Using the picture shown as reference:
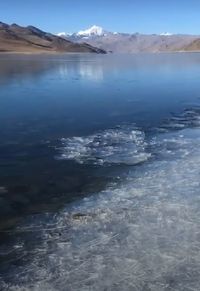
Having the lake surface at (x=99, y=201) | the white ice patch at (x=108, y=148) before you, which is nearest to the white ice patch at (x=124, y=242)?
the lake surface at (x=99, y=201)

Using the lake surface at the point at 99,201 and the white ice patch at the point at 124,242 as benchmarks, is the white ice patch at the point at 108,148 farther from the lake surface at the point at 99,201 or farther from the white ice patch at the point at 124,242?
the white ice patch at the point at 124,242

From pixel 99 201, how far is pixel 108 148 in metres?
5.57

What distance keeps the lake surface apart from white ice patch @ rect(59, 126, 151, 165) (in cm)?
4

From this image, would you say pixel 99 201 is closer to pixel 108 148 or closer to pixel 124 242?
pixel 124 242

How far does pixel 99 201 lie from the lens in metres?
12.0

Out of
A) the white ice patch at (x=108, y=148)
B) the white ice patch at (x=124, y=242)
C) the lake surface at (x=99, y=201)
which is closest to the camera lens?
the white ice patch at (x=124, y=242)

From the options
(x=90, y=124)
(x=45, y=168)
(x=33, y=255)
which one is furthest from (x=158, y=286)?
(x=90, y=124)

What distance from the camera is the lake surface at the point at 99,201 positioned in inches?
335

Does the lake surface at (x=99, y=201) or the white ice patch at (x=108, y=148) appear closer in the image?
the lake surface at (x=99, y=201)

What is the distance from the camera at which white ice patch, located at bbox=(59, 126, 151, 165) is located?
622 inches

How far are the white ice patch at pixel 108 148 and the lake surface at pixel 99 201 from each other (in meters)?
0.04

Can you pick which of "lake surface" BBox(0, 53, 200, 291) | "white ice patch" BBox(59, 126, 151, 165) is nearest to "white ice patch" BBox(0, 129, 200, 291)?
"lake surface" BBox(0, 53, 200, 291)

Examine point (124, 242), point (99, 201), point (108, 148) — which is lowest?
point (124, 242)

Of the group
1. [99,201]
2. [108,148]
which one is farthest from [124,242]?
[108,148]
